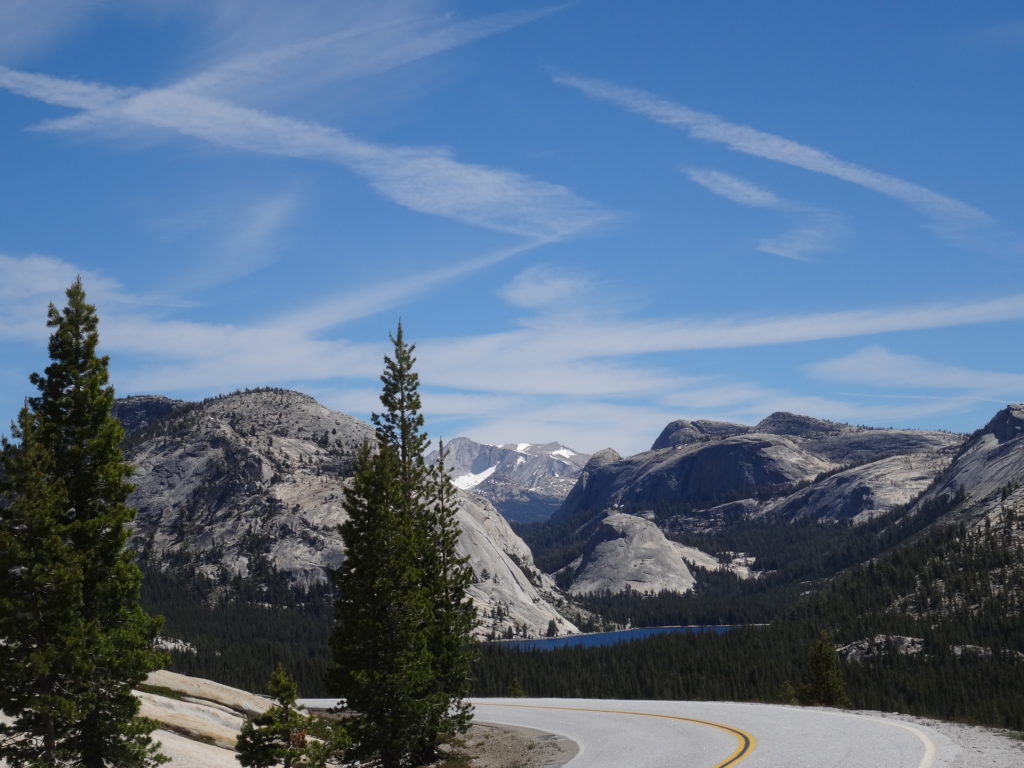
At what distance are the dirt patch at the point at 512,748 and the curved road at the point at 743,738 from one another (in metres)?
0.89

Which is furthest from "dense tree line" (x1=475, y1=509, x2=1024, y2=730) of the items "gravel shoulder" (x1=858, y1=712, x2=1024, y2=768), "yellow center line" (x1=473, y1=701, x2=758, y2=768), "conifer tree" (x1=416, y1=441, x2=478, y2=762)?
"gravel shoulder" (x1=858, y1=712, x2=1024, y2=768)

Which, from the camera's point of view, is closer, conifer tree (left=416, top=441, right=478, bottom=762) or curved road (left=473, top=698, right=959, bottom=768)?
curved road (left=473, top=698, right=959, bottom=768)

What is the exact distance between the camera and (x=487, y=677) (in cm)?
13562

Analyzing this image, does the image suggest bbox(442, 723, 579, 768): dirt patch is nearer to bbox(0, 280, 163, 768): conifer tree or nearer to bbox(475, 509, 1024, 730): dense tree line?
bbox(0, 280, 163, 768): conifer tree

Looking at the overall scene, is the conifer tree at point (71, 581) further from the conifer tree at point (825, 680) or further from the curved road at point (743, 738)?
the conifer tree at point (825, 680)

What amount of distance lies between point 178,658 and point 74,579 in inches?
5287

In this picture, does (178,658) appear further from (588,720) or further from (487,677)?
(588,720)

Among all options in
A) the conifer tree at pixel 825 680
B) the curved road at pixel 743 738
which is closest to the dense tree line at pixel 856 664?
the conifer tree at pixel 825 680

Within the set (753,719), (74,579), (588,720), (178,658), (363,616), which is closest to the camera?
(74,579)

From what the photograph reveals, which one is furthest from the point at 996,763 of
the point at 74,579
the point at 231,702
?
the point at 231,702

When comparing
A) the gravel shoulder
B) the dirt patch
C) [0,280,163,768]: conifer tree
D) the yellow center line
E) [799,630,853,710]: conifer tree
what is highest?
[0,280,163,768]: conifer tree

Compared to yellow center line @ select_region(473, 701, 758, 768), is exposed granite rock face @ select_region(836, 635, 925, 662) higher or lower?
lower

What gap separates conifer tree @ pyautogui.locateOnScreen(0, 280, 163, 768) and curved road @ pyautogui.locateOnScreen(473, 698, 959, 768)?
16318 millimetres

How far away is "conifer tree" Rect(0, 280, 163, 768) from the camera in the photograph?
27656 millimetres
